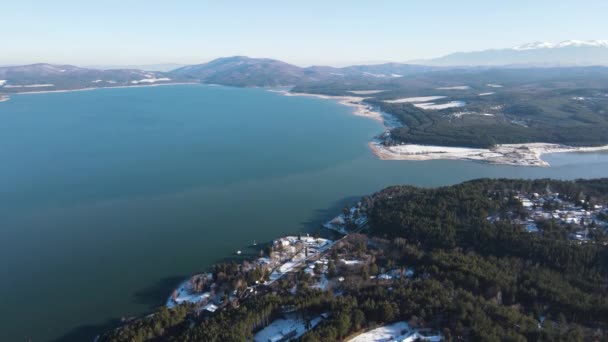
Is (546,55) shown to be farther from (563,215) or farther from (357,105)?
(563,215)

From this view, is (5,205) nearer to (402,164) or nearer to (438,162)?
(402,164)

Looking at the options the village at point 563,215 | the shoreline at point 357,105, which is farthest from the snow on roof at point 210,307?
the shoreline at point 357,105

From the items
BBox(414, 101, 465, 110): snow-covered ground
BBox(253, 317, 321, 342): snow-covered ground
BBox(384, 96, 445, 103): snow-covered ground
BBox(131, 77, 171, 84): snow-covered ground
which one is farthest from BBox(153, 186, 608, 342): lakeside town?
BBox(131, 77, 171, 84): snow-covered ground

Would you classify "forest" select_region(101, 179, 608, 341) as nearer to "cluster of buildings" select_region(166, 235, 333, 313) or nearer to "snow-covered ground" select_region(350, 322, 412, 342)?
"snow-covered ground" select_region(350, 322, 412, 342)

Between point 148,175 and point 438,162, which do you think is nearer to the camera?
point 148,175

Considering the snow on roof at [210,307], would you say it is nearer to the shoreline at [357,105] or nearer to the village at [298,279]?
the village at [298,279]

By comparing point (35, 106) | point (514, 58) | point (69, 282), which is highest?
point (514, 58)

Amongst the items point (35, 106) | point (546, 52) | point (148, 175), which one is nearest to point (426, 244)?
point (148, 175)
